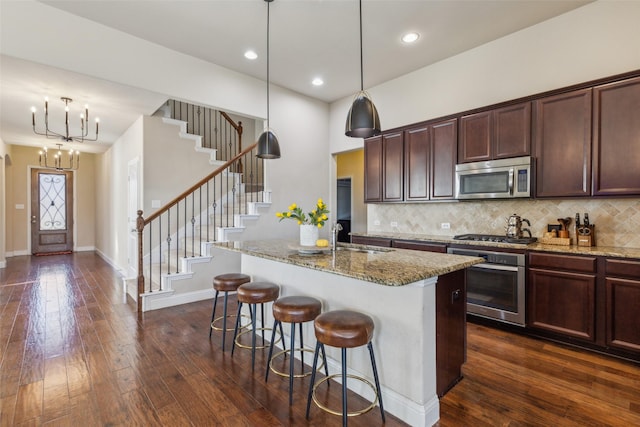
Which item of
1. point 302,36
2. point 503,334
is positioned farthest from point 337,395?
point 302,36

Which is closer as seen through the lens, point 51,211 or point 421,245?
point 421,245

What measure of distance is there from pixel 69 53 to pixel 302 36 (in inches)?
102

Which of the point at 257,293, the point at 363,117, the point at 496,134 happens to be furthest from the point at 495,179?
the point at 257,293

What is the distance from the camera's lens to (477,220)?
4.03 meters

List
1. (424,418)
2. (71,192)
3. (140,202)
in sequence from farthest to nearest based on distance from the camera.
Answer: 1. (71,192)
2. (140,202)
3. (424,418)

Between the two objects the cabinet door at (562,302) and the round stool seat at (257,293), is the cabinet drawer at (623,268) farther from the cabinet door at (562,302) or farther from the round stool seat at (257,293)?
the round stool seat at (257,293)

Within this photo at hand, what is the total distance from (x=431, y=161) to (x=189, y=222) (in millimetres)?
4261

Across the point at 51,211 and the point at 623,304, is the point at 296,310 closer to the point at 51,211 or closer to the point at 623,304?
the point at 623,304

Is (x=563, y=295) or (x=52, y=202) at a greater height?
(x=52, y=202)

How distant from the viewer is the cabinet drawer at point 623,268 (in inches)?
98.8

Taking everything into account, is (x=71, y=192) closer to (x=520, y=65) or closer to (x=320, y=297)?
(x=320, y=297)

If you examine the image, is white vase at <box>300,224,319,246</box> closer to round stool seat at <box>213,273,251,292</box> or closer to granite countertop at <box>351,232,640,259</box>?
round stool seat at <box>213,273,251,292</box>

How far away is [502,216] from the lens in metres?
3.81

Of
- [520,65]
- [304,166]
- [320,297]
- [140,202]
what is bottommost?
[320,297]
